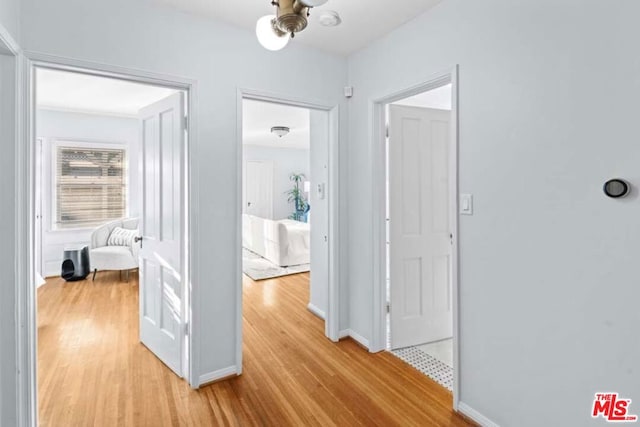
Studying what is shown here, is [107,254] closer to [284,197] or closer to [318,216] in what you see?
[318,216]

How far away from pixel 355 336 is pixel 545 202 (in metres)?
1.96

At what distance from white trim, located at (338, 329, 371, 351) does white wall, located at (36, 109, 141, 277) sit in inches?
138

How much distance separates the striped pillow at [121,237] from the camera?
16.1 ft

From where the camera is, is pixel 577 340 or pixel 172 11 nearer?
pixel 577 340

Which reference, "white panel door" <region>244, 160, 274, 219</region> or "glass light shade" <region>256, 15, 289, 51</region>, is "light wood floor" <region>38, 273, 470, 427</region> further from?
"white panel door" <region>244, 160, 274, 219</region>

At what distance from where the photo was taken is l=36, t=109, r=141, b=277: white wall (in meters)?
4.94

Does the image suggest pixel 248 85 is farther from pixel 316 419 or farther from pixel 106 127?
pixel 106 127

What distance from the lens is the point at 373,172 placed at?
2729mm

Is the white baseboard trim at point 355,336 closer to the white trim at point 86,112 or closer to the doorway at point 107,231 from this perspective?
the doorway at point 107,231

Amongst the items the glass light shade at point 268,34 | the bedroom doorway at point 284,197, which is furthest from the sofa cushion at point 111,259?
the glass light shade at point 268,34

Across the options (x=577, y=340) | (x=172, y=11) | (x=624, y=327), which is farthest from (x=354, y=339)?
(x=172, y=11)

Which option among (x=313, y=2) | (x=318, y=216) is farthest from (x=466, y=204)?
(x=318, y=216)

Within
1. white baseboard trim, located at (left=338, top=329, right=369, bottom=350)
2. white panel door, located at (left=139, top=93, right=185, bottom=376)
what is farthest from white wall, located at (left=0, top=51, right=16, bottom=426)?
white baseboard trim, located at (left=338, top=329, right=369, bottom=350)

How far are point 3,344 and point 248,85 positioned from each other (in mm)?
2086
